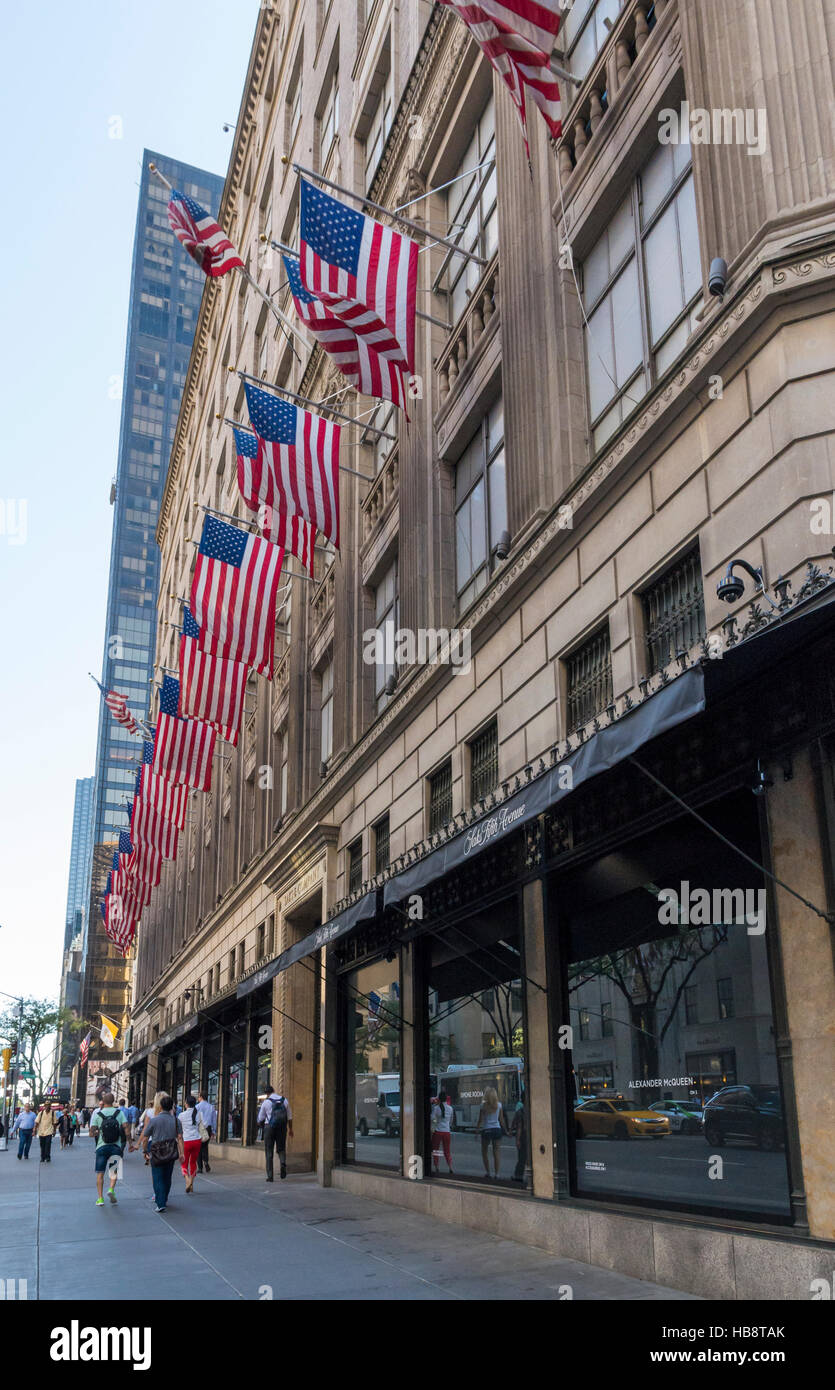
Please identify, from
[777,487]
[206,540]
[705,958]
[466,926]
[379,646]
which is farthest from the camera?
[379,646]

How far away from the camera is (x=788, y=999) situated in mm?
8562

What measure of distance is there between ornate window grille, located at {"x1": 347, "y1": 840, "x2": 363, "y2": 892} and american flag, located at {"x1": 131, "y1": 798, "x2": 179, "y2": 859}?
12.6 metres

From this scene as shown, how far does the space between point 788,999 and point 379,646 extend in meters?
15.8

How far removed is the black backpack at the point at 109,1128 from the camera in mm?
19000

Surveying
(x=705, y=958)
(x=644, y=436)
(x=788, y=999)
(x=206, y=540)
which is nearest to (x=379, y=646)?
(x=206, y=540)

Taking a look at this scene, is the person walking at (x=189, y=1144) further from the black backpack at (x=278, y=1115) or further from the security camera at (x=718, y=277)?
the security camera at (x=718, y=277)

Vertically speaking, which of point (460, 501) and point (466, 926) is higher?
point (460, 501)

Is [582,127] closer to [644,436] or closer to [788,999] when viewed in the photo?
[644,436]

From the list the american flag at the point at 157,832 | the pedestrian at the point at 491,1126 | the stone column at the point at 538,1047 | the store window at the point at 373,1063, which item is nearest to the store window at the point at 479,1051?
the pedestrian at the point at 491,1126

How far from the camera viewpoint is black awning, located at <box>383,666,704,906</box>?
8.09 m

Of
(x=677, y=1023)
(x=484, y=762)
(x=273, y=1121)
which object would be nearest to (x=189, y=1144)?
(x=273, y=1121)

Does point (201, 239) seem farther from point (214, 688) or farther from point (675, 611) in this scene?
point (675, 611)

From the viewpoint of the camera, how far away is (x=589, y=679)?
43.0 feet

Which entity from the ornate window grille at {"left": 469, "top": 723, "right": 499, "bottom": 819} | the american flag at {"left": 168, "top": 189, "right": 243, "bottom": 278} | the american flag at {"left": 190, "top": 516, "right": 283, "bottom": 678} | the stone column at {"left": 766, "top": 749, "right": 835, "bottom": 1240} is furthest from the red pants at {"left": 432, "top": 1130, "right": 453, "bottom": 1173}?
the american flag at {"left": 168, "top": 189, "right": 243, "bottom": 278}
